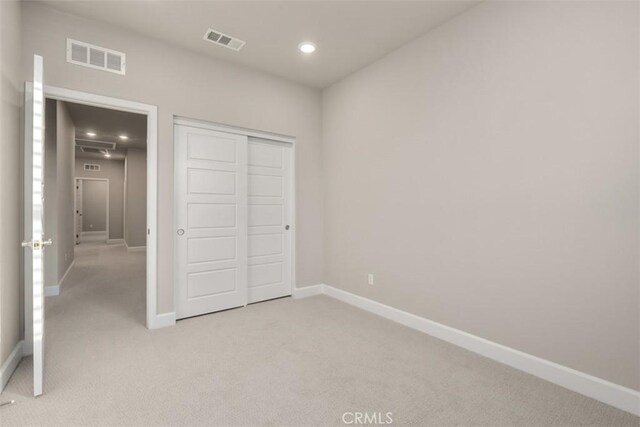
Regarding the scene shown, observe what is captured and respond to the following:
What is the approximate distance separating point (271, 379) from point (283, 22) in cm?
308

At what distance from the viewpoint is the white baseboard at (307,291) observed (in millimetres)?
4172

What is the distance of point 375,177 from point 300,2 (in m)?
1.90

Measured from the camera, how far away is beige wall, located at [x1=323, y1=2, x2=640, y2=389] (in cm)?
191

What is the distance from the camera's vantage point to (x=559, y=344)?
2139mm

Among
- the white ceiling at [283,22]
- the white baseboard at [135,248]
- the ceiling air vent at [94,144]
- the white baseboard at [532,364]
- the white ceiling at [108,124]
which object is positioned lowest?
the white baseboard at [532,364]

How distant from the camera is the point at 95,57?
9.23ft

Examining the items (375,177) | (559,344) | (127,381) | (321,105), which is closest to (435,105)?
(375,177)

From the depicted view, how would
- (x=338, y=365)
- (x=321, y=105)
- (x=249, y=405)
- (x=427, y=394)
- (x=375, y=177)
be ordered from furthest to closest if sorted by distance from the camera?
(x=321, y=105) → (x=375, y=177) → (x=338, y=365) → (x=427, y=394) → (x=249, y=405)

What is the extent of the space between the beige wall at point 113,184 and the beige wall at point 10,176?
911cm

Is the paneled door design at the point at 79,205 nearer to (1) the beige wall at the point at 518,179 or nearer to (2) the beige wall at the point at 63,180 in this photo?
(2) the beige wall at the point at 63,180

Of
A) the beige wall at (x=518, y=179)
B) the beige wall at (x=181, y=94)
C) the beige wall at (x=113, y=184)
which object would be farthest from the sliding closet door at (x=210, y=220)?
the beige wall at (x=113, y=184)

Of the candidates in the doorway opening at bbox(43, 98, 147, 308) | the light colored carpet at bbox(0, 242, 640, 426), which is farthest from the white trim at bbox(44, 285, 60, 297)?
the light colored carpet at bbox(0, 242, 640, 426)

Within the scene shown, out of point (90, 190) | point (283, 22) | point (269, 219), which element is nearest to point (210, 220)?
point (269, 219)

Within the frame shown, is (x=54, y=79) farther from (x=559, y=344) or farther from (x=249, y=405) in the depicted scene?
(x=559, y=344)
